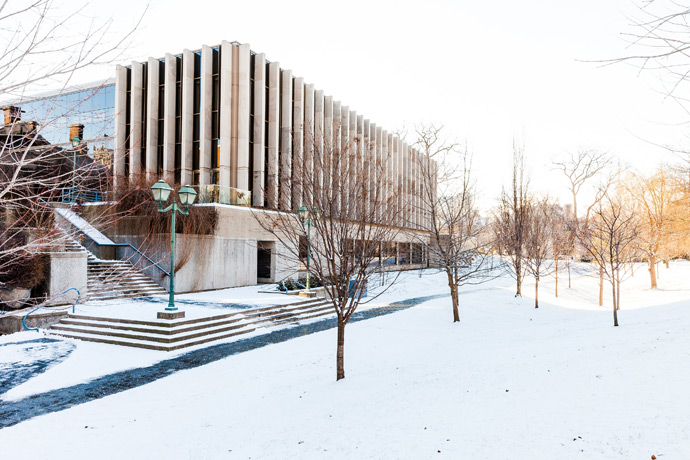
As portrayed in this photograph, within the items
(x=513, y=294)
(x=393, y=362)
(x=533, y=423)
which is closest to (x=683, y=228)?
(x=513, y=294)

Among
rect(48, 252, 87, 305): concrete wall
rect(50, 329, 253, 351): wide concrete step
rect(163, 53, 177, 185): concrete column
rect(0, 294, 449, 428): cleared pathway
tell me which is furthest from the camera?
rect(163, 53, 177, 185): concrete column

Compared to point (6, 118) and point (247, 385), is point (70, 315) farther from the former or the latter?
point (6, 118)

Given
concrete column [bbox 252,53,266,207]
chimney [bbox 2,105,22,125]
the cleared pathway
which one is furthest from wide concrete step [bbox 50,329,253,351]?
concrete column [bbox 252,53,266,207]

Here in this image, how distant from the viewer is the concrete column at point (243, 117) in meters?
26.5

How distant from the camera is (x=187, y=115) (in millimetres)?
27484

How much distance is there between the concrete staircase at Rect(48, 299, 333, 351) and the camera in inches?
425

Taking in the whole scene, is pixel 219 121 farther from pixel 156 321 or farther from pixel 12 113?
pixel 12 113

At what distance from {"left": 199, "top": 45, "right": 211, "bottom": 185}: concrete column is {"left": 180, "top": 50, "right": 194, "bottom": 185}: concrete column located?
39.8 inches

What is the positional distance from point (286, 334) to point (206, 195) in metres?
11.5

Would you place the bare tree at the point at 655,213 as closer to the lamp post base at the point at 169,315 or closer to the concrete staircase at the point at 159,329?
the concrete staircase at the point at 159,329

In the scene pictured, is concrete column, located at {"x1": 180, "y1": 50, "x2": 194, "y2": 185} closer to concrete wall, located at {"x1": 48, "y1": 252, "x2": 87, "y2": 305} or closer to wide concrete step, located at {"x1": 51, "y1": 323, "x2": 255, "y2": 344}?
concrete wall, located at {"x1": 48, "y1": 252, "x2": 87, "y2": 305}

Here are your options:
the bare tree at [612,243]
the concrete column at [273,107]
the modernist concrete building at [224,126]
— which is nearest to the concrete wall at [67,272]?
the modernist concrete building at [224,126]

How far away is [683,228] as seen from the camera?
2741 centimetres

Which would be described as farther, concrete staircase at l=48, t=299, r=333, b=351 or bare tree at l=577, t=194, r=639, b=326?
bare tree at l=577, t=194, r=639, b=326
